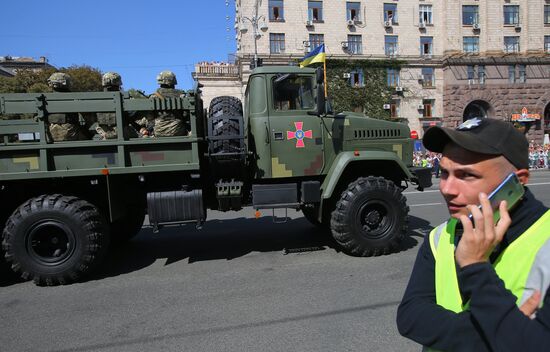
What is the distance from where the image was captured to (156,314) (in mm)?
3789

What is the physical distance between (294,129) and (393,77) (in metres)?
31.8

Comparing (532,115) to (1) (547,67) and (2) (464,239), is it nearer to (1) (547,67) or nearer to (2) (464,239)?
(1) (547,67)

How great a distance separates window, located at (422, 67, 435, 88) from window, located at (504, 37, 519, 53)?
24.2ft

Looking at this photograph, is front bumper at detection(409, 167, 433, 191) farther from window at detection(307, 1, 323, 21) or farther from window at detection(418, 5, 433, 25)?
window at detection(418, 5, 433, 25)

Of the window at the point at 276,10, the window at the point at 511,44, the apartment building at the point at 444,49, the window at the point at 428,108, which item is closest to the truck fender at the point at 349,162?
the apartment building at the point at 444,49

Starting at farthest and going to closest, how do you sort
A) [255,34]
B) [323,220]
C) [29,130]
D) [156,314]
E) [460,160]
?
[255,34] → [323,220] → [29,130] → [156,314] → [460,160]

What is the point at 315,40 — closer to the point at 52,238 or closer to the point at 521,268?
the point at 52,238

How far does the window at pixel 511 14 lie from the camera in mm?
34969

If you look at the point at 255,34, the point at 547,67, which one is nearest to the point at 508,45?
the point at 547,67

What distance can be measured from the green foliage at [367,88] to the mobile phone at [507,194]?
33.3 meters

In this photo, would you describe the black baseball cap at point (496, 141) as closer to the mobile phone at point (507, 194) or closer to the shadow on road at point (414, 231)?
the mobile phone at point (507, 194)

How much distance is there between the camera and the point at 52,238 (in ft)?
15.6

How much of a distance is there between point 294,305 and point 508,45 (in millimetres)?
40085

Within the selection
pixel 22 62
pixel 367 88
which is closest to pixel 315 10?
pixel 367 88
